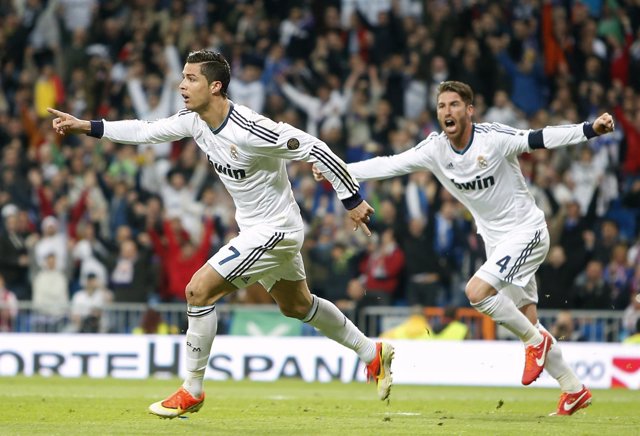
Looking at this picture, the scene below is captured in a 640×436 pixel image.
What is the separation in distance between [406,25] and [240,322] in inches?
270

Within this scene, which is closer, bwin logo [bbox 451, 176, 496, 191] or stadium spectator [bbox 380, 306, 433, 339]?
bwin logo [bbox 451, 176, 496, 191]

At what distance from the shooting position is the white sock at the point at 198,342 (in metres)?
10.2

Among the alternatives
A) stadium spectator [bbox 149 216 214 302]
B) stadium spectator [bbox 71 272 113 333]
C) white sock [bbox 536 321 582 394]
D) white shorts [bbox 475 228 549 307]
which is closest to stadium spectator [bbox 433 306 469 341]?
stadium spectator [bbox 149 216 214 302]

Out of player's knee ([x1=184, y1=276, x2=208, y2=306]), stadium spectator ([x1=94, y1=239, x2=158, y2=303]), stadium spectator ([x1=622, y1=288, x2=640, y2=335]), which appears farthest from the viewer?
stadium spectator ([x1=94, y1=239, x2=158, y2=303])

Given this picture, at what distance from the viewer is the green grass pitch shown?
32.0 ft

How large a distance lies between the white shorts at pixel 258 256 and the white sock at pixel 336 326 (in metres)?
0.54

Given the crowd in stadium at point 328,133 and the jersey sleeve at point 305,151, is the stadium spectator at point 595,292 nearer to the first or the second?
the crowd in stadium at point 328,133

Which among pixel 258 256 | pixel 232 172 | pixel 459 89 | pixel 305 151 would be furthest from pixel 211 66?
pixel 459 89

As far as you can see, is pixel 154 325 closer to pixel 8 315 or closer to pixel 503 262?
pixel 8 315

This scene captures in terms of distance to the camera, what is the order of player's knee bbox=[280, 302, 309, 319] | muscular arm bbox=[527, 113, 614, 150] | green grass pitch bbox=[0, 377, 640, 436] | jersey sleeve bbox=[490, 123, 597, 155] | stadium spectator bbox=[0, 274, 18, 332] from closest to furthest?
green grass pitch bbox=[0, 377, 640, 436], muscular arm bbox=[527, 113, 614, 150], jersey sleeve bbox=[490, 123, 597, 155], player's knee bbox=[280, 302, 309, 319], stadium spectator bbox=[0, 274, 18, 332]

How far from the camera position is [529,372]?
36.1 ft

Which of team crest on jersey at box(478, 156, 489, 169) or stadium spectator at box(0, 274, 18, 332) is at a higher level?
team crest on jersey at box(478, 156, 489, 169)

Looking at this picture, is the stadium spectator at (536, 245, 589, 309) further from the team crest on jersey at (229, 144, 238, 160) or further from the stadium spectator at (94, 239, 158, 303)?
the team crest on jersey at (229, 144, 238, 160)

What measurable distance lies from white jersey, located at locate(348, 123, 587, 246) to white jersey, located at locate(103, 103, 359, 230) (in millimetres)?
1244
